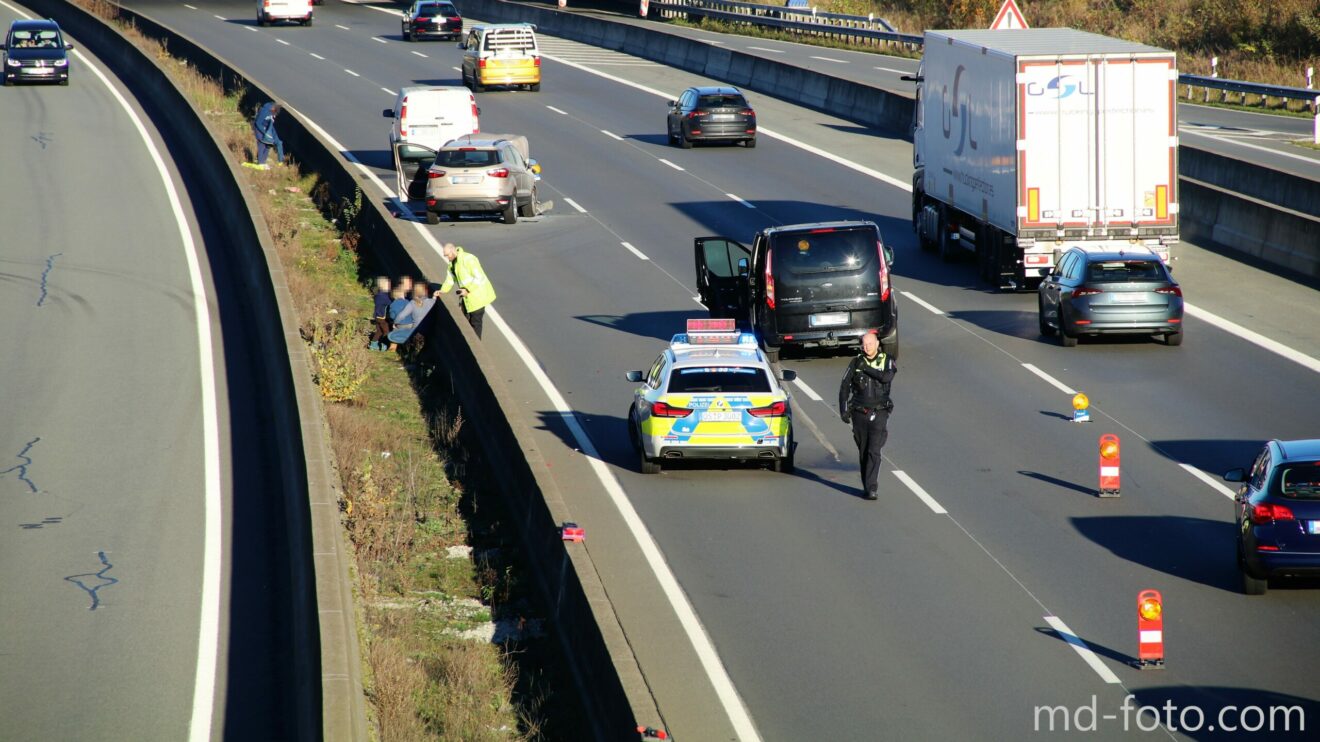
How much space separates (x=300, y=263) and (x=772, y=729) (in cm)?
2037

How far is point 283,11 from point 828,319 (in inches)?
2060

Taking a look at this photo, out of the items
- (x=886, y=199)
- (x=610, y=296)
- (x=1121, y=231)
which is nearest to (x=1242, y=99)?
(x=886, y=199)

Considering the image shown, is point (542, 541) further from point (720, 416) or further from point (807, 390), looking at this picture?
point (807, 390)

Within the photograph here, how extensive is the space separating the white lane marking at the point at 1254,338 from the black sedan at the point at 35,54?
1458 inches

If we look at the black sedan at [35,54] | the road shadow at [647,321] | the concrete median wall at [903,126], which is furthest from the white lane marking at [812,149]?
the black sedan at [35,54]

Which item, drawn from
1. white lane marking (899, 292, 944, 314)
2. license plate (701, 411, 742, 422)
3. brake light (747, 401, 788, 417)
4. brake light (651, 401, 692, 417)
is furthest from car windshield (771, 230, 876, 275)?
brake light (651, 401, 692, 417)

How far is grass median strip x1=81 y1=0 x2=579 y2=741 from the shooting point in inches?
488

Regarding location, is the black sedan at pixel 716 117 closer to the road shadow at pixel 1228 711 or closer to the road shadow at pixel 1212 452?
the road shadow at pixel 1212 452

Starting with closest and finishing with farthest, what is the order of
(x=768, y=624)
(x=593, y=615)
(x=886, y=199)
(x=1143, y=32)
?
(x=593, y=615), (x=768, y=624), (x=886, y=199), (x=1143, y=32)

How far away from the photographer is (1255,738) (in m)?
11.0

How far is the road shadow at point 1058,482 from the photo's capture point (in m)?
16.9

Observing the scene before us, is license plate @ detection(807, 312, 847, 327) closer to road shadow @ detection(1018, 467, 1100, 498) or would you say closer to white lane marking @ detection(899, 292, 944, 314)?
white lane marking @ detection(899, 292, 944, 314)

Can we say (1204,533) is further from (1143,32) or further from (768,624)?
(1143,32)

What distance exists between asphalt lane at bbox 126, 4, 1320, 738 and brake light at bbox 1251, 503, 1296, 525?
2.49 ft
